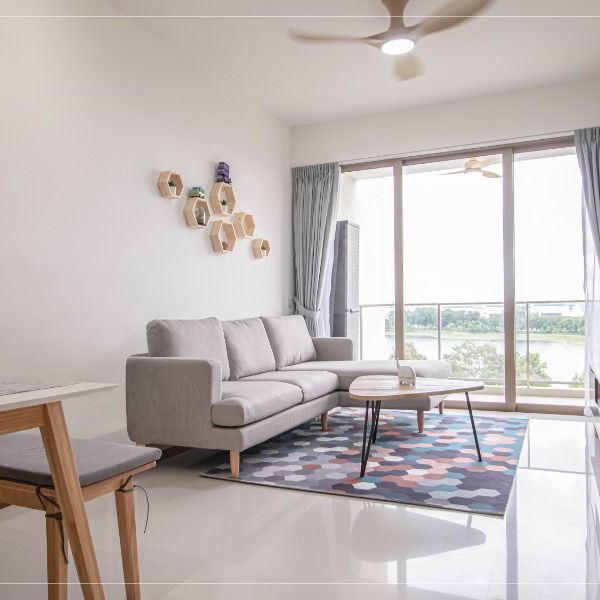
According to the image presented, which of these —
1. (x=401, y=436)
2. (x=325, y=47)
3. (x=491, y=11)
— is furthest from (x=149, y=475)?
(x=491, y=11)

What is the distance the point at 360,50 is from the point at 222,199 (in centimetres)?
159

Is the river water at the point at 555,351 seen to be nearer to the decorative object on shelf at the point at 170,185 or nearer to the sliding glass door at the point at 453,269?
the sliding glass door at the point at 453,269

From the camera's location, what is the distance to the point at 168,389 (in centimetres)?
321

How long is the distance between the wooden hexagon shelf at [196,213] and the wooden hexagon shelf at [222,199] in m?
0.15

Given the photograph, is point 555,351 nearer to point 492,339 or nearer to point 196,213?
point 492,339

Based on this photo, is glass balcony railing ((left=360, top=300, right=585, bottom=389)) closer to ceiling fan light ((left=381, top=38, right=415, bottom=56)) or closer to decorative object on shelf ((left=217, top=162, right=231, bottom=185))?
decorative object on shelf ((left=217, top=162, right=231, bottom=185))

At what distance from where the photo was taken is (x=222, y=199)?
471cm

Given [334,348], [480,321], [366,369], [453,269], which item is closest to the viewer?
[366,369]

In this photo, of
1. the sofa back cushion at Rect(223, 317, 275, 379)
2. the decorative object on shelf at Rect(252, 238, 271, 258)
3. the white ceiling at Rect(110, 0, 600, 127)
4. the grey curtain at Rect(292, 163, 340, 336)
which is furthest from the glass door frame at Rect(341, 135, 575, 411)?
the sofa back cushion at Rect(223, 317, 275, 379)

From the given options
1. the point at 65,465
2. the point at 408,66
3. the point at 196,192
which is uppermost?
the point at 408,66

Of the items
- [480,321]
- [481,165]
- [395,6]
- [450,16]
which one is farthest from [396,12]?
[480,321]

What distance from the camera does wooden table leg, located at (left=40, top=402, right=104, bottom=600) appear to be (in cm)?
151

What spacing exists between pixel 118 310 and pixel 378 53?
269cm

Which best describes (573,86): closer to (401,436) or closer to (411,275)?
(411,275)
